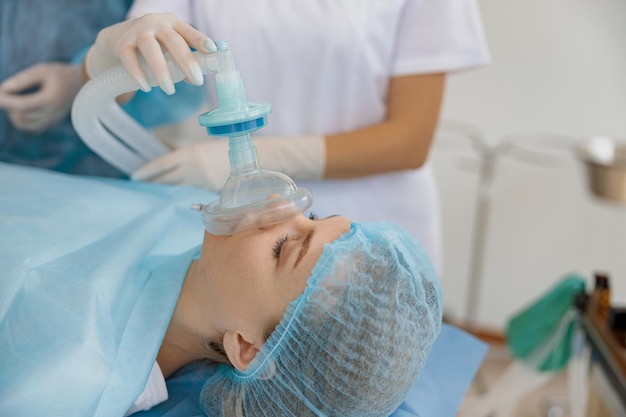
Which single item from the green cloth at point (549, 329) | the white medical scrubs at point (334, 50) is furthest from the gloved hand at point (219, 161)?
the green cloth at point (549, 329)

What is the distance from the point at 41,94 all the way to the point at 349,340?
3.50ft

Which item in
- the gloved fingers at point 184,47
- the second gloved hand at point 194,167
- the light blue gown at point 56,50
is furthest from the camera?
the light blue gown at point 56,50

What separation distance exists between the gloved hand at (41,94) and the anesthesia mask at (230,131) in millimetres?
353

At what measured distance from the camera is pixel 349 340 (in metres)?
1.04

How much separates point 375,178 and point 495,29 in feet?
5.62

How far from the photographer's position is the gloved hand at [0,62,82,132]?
163 centimetres

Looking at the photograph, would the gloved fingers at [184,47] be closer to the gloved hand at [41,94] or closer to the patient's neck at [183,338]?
the patient's neck at [183,338]

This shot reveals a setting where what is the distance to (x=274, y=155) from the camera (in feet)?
4.96

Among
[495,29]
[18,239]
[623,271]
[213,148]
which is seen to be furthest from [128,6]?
[623,271]

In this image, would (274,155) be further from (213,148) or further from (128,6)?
(128,6)

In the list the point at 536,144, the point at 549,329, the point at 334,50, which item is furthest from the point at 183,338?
the point at 536,144

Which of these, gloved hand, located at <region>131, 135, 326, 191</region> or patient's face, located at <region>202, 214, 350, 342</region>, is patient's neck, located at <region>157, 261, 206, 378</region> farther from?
gloved hand, located at <region>131, 135, 326, 191</region>

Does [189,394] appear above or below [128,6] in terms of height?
below

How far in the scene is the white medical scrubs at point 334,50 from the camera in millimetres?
1572
